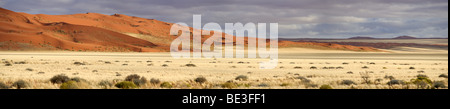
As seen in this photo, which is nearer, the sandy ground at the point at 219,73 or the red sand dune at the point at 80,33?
the sandy ground at the point at 219,73

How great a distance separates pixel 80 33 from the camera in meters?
148

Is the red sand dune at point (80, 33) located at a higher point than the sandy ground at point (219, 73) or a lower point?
higher

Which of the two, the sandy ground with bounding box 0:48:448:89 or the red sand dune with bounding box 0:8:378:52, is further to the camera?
the red sand dune with bounding box 0:8:378:52

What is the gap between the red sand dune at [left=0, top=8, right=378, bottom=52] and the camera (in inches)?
4941

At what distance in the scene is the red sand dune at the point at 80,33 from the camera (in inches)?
4941

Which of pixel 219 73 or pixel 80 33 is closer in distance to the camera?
pixel 219 73

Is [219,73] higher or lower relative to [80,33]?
lower

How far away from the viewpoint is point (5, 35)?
123750 mm

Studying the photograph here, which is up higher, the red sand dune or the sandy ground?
the red sand dune
